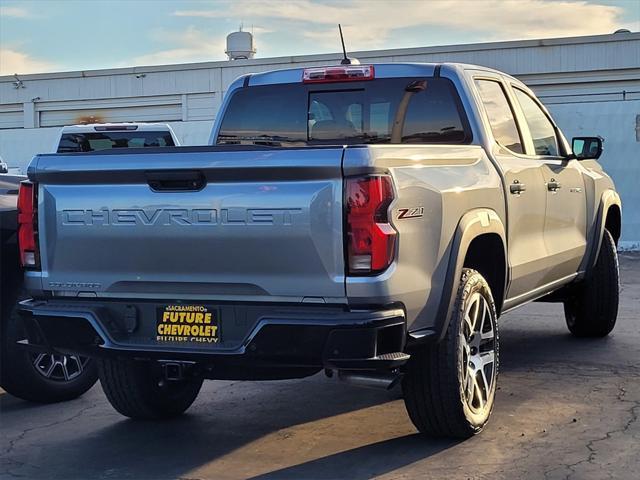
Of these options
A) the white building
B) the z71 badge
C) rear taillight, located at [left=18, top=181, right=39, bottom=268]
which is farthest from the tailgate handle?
the white building

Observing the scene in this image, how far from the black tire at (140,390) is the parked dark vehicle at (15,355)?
0.53m

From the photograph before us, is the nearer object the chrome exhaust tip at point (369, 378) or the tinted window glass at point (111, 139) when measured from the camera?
the chrome exhaust tip at point (369, 378)

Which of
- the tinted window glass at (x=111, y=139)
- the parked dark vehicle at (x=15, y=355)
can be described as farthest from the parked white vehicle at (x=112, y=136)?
the parked dark vehicle at (x=15, y=355)

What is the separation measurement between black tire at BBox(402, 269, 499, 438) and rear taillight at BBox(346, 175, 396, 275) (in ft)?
2.52

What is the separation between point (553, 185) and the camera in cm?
611

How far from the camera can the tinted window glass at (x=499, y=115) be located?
564cm

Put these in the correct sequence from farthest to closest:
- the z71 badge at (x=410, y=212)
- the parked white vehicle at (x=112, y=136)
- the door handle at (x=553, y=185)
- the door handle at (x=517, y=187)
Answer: the parked white vehicle at (x=112, y=136), the door handle at (x=553, y=185), the door handle at (x=517, y=187), the z71 badge at (x=410, y=212)

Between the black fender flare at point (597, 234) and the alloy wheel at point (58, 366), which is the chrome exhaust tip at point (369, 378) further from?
the black fender flare at point (597, 234)

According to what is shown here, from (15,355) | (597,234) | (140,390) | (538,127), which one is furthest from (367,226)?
(597,234)

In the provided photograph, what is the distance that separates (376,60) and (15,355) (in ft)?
60.7

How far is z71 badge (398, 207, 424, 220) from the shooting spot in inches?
156

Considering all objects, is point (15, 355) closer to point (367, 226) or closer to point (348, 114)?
point (348, 114)

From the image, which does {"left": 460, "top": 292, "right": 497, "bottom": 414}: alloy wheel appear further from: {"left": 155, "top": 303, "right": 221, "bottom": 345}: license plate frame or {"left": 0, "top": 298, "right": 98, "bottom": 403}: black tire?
{"left": 0, "top": 298, "right": 98, "bottom": 403}: black tire

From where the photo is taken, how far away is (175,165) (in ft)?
13.5
